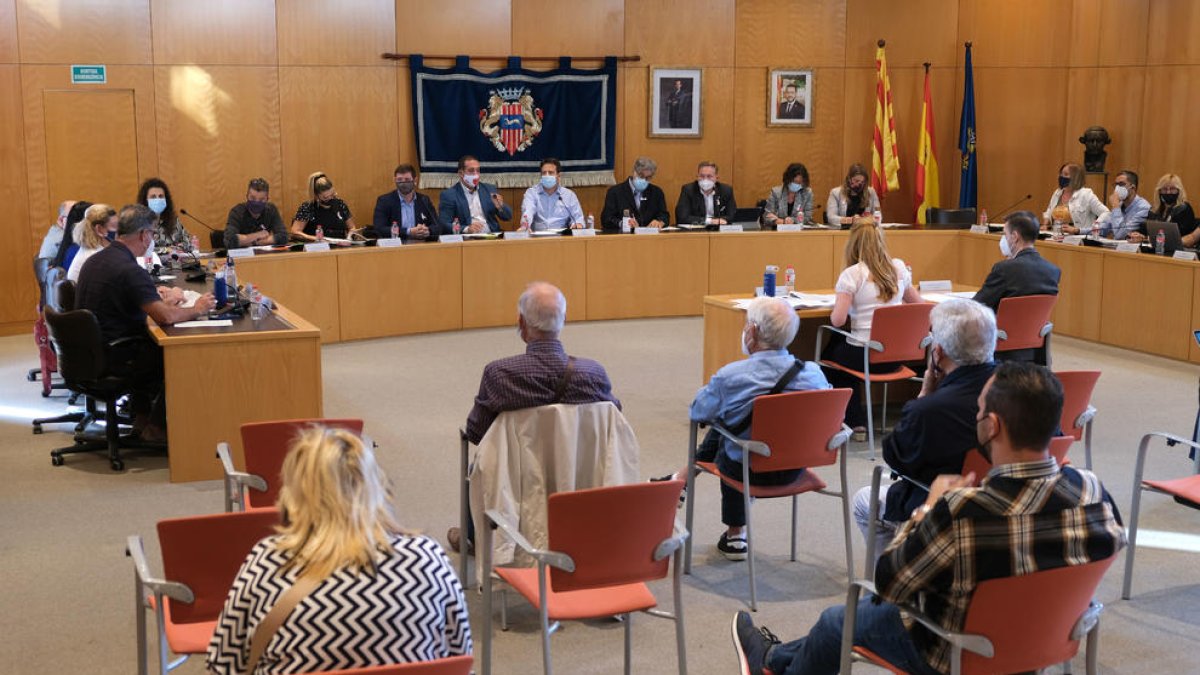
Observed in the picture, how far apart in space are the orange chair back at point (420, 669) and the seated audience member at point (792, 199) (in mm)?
9049

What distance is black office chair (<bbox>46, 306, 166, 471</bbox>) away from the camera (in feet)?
20.8

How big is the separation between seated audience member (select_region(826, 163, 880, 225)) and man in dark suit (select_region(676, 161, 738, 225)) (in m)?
0.95

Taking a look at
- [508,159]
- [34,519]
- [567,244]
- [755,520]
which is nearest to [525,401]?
[755,520]

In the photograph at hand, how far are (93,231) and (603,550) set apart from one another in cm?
486

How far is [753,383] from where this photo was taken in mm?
4969

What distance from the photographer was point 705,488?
6277 millimetres

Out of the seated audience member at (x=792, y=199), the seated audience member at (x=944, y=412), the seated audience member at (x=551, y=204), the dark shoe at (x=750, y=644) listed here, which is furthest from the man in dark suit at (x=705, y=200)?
the dark shoe at (x=750, y=644)

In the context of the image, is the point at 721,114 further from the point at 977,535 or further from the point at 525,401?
the point at 977,535

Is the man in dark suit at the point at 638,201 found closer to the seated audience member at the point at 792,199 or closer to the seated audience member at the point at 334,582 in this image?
the seated audience member at the point at 792,199

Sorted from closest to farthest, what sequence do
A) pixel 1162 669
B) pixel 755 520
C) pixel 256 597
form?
pixel 256 597, pixel 1162 669, pixel 755 520

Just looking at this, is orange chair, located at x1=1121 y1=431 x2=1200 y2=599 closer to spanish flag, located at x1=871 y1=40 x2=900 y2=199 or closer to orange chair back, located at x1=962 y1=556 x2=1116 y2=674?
orange chair back, located at x1=962 y1=556 x2=1116 y2=674

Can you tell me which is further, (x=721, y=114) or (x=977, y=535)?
(x=721, y=114)

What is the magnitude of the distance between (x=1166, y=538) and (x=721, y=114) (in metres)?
7.77

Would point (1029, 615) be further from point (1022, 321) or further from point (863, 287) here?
point (1022, 321)
